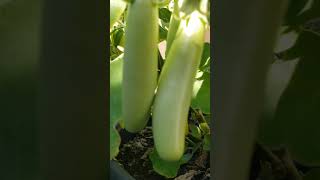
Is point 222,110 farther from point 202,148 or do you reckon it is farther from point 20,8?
point 202,148

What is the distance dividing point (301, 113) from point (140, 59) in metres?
0.17

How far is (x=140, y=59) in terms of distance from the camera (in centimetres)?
48

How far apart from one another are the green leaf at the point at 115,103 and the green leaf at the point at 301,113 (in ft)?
0.86

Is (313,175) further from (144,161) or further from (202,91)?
(144,161)

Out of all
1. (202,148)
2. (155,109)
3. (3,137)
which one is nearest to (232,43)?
(155,109)

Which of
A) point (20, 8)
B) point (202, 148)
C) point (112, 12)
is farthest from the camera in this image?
point (202, 148)

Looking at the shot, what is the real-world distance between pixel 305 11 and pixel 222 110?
0.28ft

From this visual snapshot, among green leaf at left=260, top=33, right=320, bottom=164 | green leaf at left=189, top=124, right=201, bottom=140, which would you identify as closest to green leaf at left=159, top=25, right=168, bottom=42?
green leaf at left=189, top=124, right=201, bottom=140

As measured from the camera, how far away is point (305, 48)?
351 millimetres

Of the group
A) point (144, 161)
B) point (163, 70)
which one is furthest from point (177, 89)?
point (144, 161)

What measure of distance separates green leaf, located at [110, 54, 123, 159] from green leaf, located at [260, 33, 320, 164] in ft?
0.86

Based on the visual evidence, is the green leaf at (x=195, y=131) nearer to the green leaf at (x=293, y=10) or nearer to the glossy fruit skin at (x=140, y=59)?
the glossy fruit skin at (x=140, y=59)

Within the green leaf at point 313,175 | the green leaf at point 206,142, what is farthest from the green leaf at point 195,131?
the green leaf at point 313,175

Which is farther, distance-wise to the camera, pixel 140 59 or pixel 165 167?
pixel 165 167
